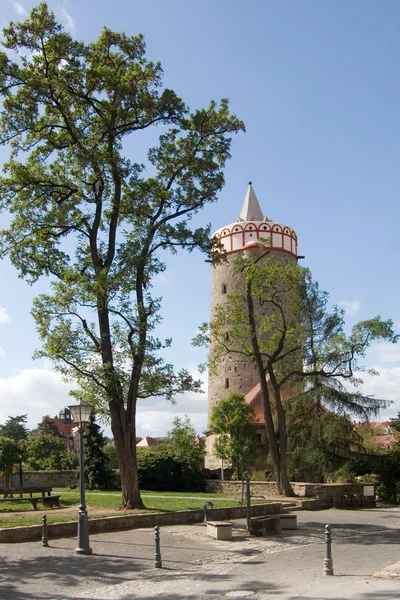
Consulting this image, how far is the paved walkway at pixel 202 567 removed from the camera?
350 inches

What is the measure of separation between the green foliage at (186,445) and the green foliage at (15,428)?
130 ft

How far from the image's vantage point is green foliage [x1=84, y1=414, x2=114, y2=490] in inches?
1281

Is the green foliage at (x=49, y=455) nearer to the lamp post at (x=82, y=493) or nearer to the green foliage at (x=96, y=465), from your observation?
the green foliage at (x=96, y=465)

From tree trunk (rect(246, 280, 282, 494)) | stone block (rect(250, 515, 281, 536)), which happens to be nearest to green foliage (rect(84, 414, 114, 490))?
tree trunk (rect(246, 280, 282, 494))

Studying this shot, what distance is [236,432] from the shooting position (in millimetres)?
34219

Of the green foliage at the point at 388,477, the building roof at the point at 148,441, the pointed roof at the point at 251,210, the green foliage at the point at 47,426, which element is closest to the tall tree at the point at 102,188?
the green foliage at the point at 388,477

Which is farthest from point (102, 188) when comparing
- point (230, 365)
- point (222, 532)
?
point (230, 365)

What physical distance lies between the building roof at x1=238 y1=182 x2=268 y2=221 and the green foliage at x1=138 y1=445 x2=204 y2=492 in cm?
1986

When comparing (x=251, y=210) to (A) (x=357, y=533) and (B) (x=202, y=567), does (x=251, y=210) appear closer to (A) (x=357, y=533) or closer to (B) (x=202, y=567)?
(A) (x=357, y=533)

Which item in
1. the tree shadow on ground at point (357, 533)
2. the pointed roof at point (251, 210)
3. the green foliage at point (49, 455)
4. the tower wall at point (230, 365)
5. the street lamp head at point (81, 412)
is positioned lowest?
the green foliage at point (49, 455)

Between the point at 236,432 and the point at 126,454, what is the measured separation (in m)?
16.0

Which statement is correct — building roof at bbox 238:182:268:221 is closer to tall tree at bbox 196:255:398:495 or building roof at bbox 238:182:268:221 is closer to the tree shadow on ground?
tall tree at bbox 196:255:398:495

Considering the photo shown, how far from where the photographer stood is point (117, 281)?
18.3 metres

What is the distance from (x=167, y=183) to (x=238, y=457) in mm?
17471
